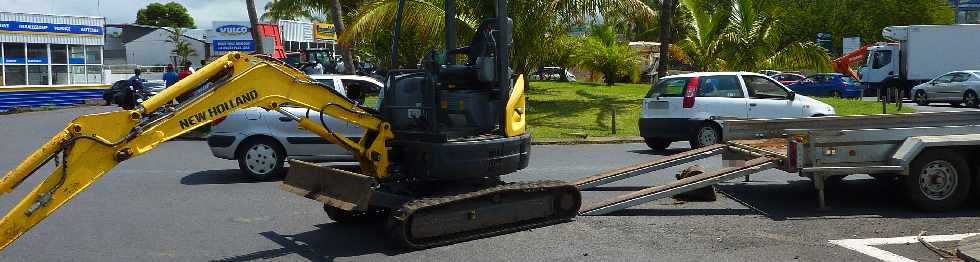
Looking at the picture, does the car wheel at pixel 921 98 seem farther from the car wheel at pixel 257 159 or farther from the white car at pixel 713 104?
the car wheel at pixel 257 159

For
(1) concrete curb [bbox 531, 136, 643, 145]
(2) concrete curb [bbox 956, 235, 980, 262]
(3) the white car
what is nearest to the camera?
(2) concrete curb [bbox 956, 235, 980, 262]

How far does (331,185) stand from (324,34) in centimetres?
5118

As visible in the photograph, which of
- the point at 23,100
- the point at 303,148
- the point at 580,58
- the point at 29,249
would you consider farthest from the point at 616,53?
the point at 29,249

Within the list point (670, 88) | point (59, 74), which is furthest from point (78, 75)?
point (670, 88)

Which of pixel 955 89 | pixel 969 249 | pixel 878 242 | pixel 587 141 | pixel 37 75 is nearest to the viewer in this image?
pixel 969 249

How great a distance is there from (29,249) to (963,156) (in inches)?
358

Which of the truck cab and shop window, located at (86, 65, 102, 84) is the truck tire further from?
shop window, located at (86, 65, 102, 84)

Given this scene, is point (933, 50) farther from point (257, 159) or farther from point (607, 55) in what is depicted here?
point (257, 159)

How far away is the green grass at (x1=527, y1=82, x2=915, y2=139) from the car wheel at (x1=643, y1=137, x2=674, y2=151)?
9.06 ft

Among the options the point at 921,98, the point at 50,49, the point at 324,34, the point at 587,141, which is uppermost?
the point at 324,34

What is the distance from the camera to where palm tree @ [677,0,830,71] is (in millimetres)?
27281

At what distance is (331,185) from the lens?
27.4 feet

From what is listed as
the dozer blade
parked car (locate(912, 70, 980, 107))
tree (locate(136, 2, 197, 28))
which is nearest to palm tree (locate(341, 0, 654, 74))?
the dozer blade

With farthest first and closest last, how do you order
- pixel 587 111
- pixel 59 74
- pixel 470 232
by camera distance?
pixel 59 74 < pixel 587 111 < pixel 470 232
